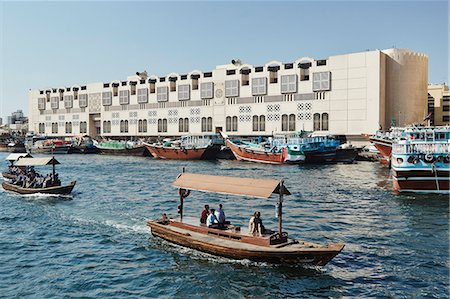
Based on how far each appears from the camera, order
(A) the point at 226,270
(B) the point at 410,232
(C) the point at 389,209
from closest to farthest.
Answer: (A) the point at 226,270 → (B) the point at 410,232 → (C) the point at 389,209

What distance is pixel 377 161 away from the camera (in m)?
56.5

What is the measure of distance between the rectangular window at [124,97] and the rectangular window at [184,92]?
46.6 feet

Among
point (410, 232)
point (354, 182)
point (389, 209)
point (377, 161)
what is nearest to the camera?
point (410, 232)

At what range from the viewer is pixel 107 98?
92.3 meters

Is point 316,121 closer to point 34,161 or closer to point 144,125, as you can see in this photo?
point 144,125

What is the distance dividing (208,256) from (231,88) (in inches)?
2400

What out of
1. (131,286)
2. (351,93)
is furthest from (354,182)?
(351,93)

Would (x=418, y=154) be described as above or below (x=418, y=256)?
above

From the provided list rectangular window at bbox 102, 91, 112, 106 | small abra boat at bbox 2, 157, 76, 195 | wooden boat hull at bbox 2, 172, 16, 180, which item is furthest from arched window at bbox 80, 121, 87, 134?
small abra boat at bbox 2, 157, 76, 195

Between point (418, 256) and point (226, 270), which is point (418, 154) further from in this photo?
point (226, 270)

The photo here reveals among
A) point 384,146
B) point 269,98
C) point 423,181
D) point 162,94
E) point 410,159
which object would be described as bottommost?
point 423,181

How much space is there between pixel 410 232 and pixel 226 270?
30.9ft

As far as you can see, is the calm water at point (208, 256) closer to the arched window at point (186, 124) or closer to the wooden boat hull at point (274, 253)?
the wooden boat hull at point (274, 253)

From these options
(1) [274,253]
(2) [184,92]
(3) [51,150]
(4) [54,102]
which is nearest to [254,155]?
(2) [184,92]
